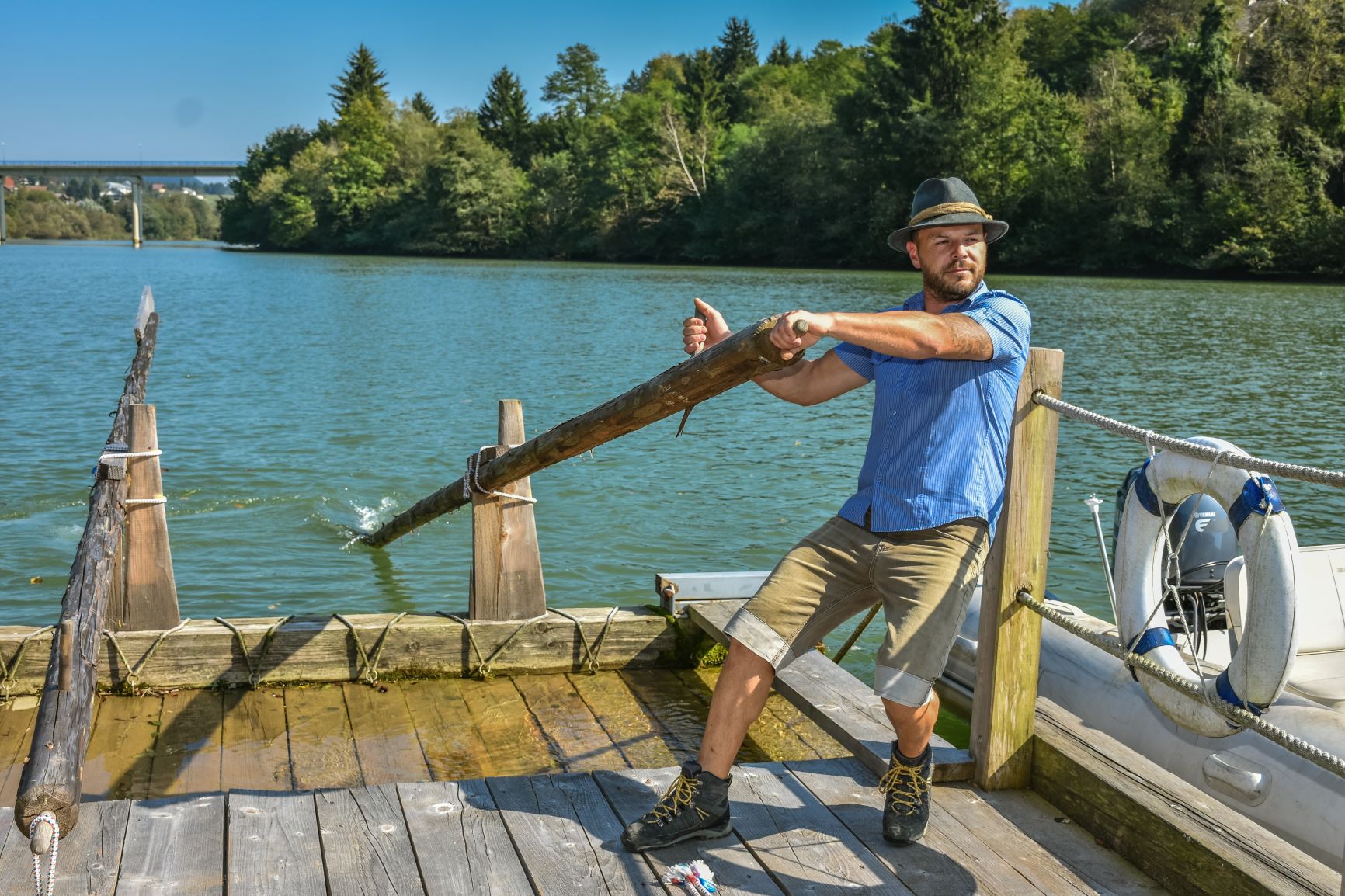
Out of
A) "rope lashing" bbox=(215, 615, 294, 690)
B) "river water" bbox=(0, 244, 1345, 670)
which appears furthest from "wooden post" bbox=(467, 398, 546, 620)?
"river water" bbox=(0, 244, 1345, 670)

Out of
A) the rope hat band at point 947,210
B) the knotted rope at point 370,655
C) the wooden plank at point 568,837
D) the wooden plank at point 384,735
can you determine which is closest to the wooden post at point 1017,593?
the rope hat band at point 947,210

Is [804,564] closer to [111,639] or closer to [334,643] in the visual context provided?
[334,643]

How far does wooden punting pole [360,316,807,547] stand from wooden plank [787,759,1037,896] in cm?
127

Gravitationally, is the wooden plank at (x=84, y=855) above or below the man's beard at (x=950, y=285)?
below

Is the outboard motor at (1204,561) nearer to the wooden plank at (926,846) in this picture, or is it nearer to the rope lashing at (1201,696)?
the rope lashing at (1201,696)

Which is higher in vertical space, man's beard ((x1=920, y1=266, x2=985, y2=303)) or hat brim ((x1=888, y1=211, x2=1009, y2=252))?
hat brim ((x1=888, y1=211, x2=1009, y2=252))

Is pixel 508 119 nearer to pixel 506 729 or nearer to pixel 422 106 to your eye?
pixel 422 106

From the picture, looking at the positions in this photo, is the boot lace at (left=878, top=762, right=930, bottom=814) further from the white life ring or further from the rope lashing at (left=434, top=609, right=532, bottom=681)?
the rope lashing at (left=434, top=609, right=532, bottom=681)

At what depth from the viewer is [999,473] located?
11.8 ft

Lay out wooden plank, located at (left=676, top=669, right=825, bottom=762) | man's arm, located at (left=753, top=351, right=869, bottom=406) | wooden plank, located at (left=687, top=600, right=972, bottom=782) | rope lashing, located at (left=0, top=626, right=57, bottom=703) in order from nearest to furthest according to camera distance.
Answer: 1. man's arm, located at (left=753, top=351, right=869, bottom=406)
2. wooden plank, located at (left=687, top=600, right=972, bottom=782)
3. wooden plank, located at (left=676, top=669, right=825, bottom=762)
4. rope lashing, located at (left=0, top=626, right=57, bottom=703)

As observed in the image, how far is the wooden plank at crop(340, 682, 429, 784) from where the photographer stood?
4926 millimetres

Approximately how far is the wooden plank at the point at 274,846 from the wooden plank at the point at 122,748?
1.24 m

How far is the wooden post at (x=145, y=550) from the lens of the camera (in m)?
5.55

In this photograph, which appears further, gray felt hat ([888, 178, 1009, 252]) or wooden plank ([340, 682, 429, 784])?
wooden plank ([340, 682, 429, 784])
